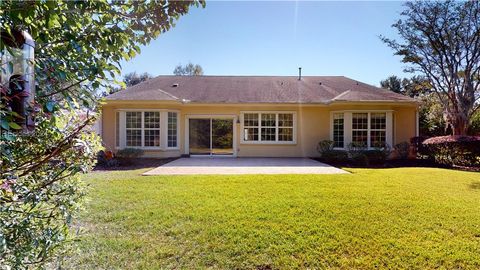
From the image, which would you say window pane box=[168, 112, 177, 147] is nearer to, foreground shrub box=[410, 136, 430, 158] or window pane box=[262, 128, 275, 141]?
window pane box=[262, 128, 275, 141]

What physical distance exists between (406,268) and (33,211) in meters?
4.36

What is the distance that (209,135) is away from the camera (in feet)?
57.4

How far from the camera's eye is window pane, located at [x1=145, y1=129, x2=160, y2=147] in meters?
16.1

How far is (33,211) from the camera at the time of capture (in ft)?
7.22

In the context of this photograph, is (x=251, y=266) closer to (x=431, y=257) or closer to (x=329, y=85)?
(x=431, y=257)

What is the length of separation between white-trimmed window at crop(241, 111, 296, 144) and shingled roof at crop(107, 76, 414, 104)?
3.04ft

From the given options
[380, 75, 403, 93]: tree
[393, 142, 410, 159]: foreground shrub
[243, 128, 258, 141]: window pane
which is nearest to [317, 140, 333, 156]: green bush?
[393, 142, 410, 159]: foreground shrub

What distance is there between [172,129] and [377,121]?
1251 cm

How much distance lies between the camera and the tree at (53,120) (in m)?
1.92

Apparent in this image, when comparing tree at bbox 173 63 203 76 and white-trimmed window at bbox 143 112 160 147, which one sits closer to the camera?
white-trimmed window at bbox 143 112 160 147

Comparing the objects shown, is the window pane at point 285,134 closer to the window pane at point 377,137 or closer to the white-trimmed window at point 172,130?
the window pane at point 377,137

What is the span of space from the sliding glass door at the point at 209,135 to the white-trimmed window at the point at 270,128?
1.27 meters

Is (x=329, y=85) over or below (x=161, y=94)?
over

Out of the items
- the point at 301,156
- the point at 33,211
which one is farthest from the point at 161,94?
the point at 33,211
